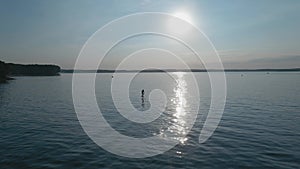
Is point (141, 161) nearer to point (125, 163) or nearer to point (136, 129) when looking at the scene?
point (125, 163)

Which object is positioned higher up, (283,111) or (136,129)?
(283,111)

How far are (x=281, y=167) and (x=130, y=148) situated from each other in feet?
42.0

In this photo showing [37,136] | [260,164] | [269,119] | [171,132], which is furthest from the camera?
[269,119]

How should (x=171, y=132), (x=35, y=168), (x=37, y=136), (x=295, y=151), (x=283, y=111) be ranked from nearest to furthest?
(x=35, y=168) < (x=295, y=151) < (x=37, y=136) < (x=171, y=132) < (x=283, y=111)

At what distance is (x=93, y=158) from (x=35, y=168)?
175 inches

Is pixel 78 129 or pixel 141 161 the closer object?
pixel 141 161

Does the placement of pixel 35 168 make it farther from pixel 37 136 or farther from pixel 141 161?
pixel 37 136

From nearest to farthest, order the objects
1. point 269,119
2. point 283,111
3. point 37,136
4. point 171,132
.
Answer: point 37,136, point 171,132, point 269,119, point 283,111

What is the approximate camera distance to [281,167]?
1975 centimetres

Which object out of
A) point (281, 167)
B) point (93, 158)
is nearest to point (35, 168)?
point (93, 158)

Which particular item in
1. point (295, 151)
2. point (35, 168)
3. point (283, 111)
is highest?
point (283, 111)

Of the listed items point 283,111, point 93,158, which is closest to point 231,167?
point 93,158

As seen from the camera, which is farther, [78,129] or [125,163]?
[78,129]

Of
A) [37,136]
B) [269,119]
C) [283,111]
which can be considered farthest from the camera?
[283,111]
